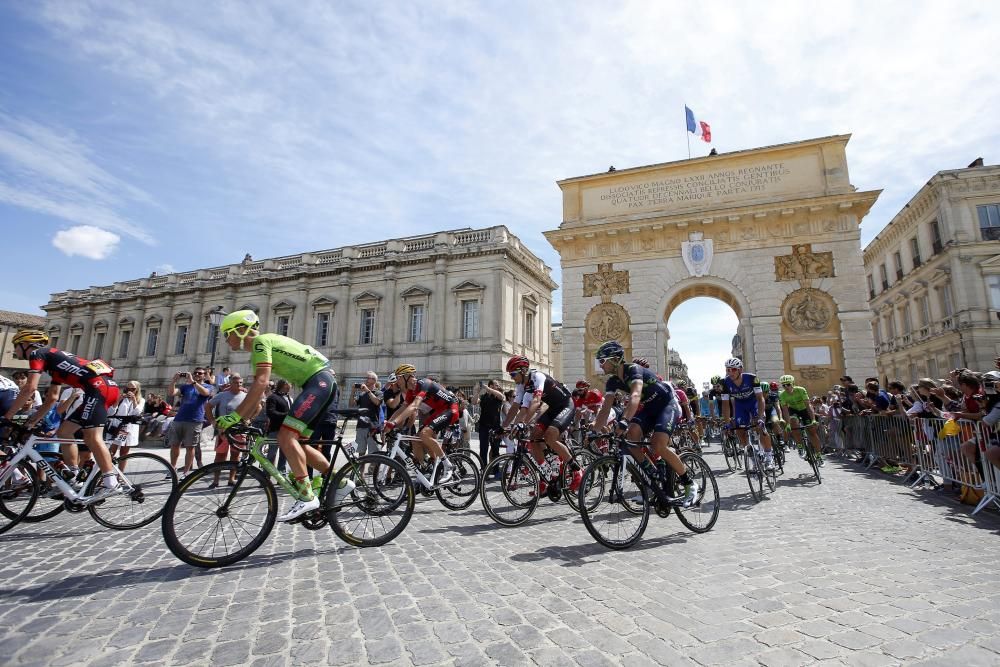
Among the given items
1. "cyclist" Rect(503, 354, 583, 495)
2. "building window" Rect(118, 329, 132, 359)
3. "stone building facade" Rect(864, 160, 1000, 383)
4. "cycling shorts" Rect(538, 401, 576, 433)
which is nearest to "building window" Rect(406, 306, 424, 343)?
"cyclist" Rect(503, 354, 583, 495)

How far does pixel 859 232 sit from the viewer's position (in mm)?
17359

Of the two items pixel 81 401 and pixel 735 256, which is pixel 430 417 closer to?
pixel 81 401

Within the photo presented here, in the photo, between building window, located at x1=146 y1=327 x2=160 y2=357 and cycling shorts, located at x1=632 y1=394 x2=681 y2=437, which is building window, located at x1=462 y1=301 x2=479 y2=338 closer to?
cycling shorts, located at x1=632 y1=394 x2=681 y2=437

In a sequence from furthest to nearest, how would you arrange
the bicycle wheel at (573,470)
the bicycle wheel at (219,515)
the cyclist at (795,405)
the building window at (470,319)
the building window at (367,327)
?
the building window at (367,327), the building window at (470,319), the cyclist at (795,405), the bicycle wheel at (573,470), the bicycle wheel at (219,515)

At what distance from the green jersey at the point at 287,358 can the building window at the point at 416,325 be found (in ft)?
85.8

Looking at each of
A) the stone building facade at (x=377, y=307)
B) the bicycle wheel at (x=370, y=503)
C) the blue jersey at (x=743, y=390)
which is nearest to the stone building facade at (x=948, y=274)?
the stone building facade at (x=377, y=307)

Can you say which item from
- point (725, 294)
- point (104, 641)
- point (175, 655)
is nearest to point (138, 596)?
point (104, 641)

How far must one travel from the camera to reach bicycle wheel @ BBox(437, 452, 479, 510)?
19.0ft

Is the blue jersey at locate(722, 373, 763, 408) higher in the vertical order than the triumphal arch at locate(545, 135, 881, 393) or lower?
lower

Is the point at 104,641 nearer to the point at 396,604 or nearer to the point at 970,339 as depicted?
the point at 396,604

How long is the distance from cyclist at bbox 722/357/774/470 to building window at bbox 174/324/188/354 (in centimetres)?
4190

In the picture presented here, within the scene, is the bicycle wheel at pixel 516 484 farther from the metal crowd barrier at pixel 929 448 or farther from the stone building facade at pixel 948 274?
the stone building facade at pixel 948 274

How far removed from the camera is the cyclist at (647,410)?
4.76 meters

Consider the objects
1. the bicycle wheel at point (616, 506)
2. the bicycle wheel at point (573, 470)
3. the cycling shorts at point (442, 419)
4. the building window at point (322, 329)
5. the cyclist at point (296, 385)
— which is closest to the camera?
the cyclist at point (296, 385)
